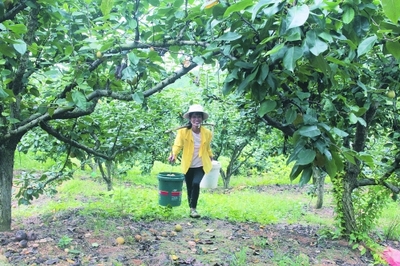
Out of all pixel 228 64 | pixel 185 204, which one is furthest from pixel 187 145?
pixel 228 64

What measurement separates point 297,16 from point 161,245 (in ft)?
8.29

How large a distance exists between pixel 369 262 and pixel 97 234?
94.2 inches

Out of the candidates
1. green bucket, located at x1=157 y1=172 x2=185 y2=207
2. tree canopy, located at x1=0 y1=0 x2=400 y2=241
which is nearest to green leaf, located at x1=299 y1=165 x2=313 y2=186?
tree canopy, located at x1=0 y1=0 x2=400 y2=241

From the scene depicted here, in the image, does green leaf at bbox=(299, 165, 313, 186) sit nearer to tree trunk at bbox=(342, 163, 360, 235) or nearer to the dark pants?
tree trunk at bbox=(342, 163, 360, 235)

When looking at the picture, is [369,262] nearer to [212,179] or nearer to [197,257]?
[197,257]

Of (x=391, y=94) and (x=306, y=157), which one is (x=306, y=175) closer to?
(x=306, y=157)

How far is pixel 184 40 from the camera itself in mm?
2539

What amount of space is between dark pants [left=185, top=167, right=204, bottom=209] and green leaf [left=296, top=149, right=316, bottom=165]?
308 centimetres

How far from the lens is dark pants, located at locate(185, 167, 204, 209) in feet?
14.6

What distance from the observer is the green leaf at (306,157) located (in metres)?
1.41

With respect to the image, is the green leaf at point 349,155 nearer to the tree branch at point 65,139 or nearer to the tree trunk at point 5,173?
the tree branch at point 65,139

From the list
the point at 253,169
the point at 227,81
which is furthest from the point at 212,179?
the point at 227,81

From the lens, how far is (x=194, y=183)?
4469mm

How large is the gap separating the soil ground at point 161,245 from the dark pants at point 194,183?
0.37 meters
